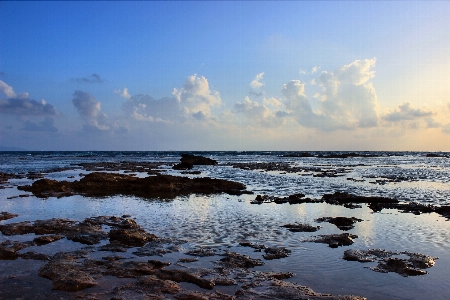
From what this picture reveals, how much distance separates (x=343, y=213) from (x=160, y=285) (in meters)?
13.5

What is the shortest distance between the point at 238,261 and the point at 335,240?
14.7 ft

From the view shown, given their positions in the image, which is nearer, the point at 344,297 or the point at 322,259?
the point at 344,297

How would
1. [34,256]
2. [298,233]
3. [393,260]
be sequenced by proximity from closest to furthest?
[393,260]
[34,256]
[298,233]

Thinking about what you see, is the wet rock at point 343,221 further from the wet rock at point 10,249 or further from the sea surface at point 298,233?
the wet rock at point 10,249

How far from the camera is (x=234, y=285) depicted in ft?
28.7

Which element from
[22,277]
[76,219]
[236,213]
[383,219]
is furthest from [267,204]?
[22,277]

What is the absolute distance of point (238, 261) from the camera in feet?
34.6

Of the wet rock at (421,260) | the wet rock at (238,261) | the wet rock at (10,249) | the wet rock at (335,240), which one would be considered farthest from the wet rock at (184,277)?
the wet rock at (421,260)

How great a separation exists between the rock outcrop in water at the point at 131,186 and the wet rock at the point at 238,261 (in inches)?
656

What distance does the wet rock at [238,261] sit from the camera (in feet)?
33.4

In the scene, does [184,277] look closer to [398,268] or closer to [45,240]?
[398,268]

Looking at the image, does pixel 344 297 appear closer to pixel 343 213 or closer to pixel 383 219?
pixel 383 219

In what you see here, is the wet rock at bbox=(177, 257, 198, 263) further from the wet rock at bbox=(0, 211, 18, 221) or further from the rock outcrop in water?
the rock outcrop in water

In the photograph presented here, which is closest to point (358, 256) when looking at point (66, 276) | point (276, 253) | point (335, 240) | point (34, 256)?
point (335, 240)
